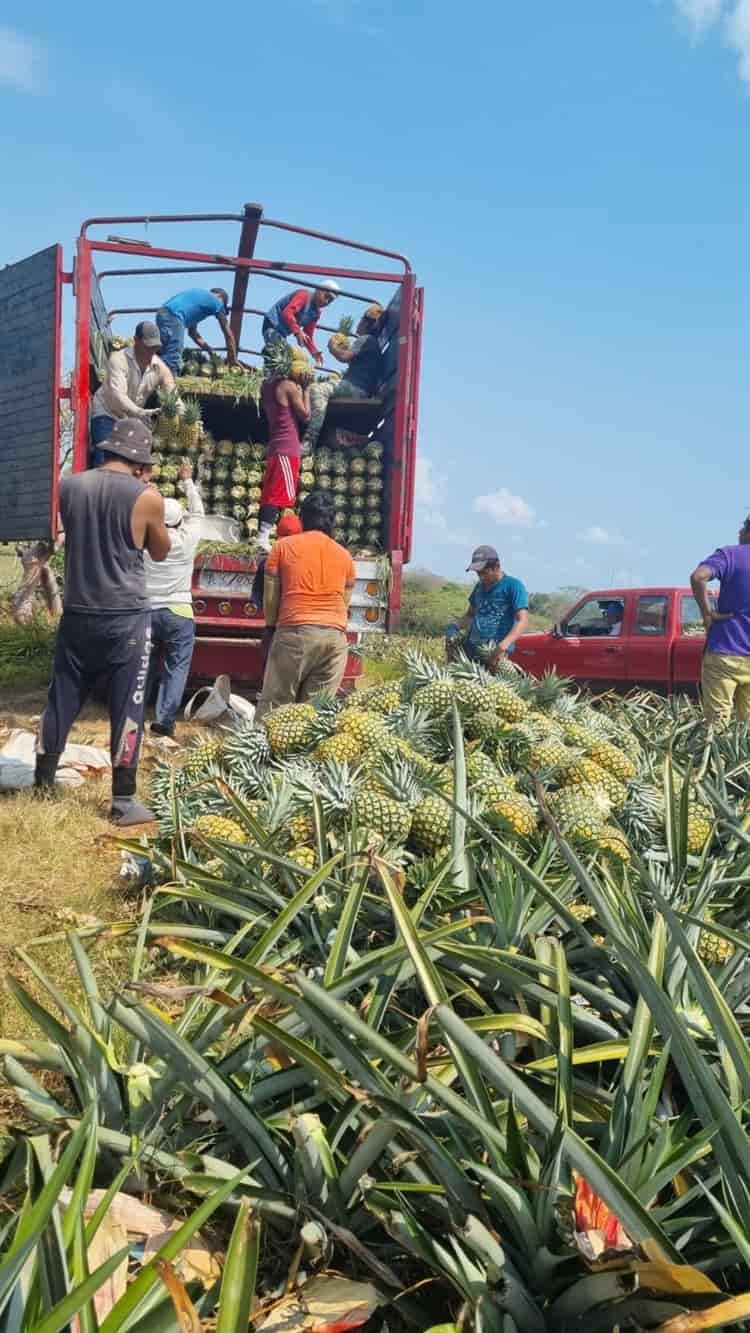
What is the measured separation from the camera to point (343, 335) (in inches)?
411

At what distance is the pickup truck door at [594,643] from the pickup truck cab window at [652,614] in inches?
9.0

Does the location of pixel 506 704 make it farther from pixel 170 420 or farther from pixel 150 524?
pixel 170 420

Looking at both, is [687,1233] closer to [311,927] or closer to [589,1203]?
[589,1203]

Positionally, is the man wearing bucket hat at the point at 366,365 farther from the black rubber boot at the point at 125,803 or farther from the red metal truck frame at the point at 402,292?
the black rubber boot at the point at 125,803

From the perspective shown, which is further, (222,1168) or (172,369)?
(172,369)

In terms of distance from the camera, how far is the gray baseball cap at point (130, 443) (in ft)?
17.6

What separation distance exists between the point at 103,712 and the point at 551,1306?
744cm

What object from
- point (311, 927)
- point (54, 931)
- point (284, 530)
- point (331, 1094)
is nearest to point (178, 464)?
point (284, 530)

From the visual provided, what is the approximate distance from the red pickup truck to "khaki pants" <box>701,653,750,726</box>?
446 centimetres

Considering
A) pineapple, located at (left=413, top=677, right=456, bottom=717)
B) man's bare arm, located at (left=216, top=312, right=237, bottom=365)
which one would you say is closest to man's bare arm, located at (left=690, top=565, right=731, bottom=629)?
pineapple, located at (left=413, top=677, right=456, bottom=717)

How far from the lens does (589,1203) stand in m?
1.59

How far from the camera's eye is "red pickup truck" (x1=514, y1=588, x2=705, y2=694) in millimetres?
12203

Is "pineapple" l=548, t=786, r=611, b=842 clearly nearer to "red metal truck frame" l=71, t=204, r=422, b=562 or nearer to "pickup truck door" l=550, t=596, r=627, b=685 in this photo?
"red metal truck frame" l=71, t=204, r=422, b=562

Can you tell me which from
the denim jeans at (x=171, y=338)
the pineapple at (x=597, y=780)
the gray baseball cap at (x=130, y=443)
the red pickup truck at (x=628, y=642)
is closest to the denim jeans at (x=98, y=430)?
the denim jeans at (x=171, y=338)
